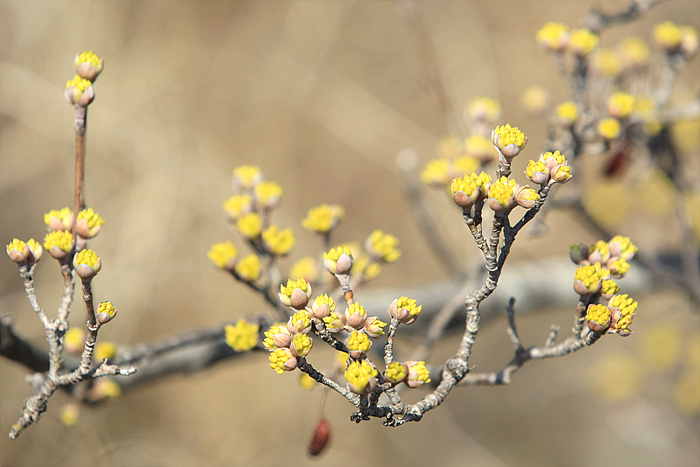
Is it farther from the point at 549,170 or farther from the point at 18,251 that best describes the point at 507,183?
the point at 18,251

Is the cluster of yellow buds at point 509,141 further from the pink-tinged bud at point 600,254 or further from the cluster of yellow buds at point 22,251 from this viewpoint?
the cluster of yellow buds at point 22,251

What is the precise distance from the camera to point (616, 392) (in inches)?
160

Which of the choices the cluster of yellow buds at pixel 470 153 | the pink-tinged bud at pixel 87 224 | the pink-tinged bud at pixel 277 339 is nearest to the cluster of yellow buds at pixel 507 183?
the pink-tinged bud at pixel 277 339

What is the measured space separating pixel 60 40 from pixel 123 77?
65 cm

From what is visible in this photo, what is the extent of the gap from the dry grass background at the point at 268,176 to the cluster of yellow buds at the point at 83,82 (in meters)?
3.01

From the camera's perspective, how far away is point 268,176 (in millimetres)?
5895

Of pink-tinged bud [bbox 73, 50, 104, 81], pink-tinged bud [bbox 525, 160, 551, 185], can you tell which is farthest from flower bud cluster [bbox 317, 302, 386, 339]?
pink-tinged bud [bbox 73, 50, 104, 81]

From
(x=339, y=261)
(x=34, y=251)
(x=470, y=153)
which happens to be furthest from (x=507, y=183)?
(x=34, y=251)

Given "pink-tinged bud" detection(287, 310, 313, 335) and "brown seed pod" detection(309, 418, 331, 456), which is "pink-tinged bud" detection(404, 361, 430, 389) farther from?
"brown seed pod" detection(309, 418, 331, 456)

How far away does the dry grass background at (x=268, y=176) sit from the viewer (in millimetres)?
4457

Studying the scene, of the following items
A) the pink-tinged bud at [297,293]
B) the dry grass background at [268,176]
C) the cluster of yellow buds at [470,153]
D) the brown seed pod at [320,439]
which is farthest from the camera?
the dry grass background at [268,176]

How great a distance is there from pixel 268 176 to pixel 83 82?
186 inches

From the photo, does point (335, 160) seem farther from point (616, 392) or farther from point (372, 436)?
point (616, 392)

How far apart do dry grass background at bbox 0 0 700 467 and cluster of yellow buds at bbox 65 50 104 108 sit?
3.01 m
